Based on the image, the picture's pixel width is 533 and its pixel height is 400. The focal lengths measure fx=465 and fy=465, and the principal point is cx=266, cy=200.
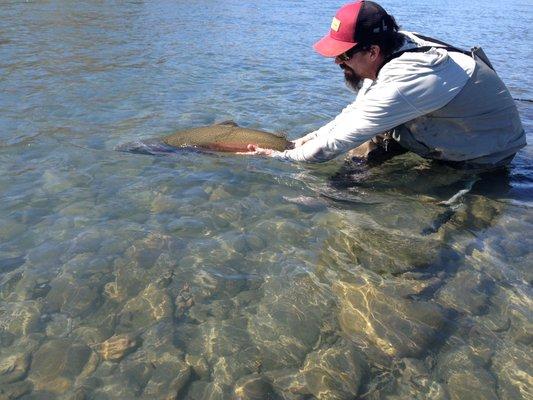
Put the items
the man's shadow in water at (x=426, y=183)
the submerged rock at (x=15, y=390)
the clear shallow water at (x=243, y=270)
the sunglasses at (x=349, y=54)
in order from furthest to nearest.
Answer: the man's shadow in water at (x=426, y=183)
the sunglasses at (x=349, y=54)
the clear shallow water at (x=243, y=270)
the submerged rock at (x=15, y=390)

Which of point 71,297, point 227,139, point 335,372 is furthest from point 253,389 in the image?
point 227,139

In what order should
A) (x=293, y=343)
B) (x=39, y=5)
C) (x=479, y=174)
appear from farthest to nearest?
(x=39, y=5)
(x=479, y=174)
(x=293, y=343)

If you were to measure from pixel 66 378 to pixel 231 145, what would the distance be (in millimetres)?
3437

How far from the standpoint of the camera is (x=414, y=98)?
3.96 m

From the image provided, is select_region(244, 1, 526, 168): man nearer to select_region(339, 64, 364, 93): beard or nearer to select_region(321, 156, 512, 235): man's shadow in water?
select_region(339, 64, 364, 93): beard

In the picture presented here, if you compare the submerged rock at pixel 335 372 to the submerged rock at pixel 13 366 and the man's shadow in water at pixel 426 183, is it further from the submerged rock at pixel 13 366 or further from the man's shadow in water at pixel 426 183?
the man's shadow in water at pixel 426 183

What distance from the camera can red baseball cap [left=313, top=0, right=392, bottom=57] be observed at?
381 cm

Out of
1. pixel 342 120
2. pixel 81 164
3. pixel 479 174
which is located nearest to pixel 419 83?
pixel 342 120

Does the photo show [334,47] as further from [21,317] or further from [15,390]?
[15,390]

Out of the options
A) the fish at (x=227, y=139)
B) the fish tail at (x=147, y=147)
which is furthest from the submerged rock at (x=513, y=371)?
the fish tail at (x=147, y=147)

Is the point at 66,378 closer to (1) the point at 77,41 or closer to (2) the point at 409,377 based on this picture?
(2) the point at 409,377

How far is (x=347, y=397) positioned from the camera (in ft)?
9.22

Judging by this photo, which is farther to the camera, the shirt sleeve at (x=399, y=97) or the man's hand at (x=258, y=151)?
the man's hand at (x=258, y=151)

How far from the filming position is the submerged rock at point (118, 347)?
3.06 metres
